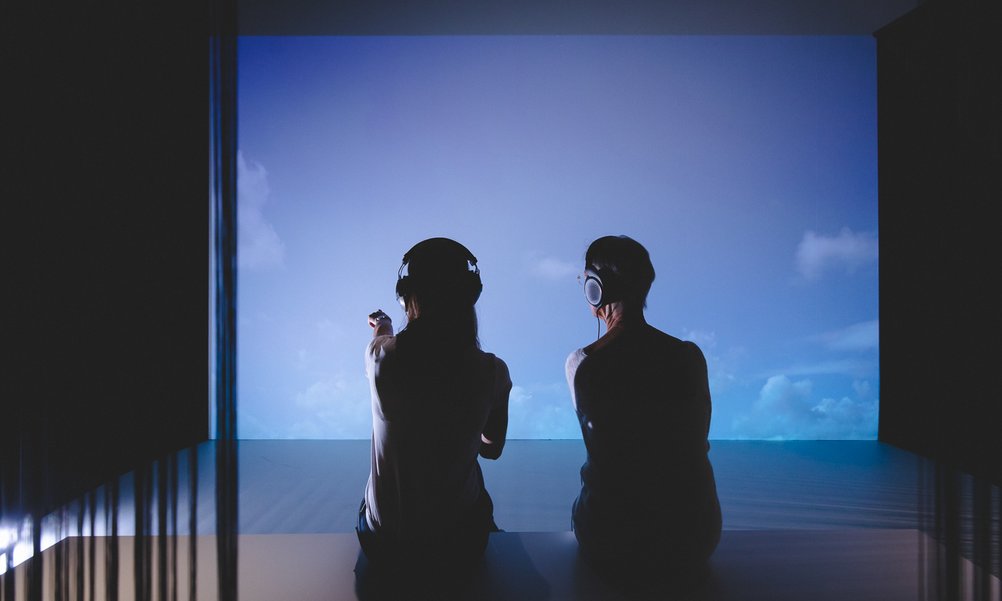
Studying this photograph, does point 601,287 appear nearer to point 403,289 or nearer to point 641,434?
point 641,434

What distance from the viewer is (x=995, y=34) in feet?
3.47

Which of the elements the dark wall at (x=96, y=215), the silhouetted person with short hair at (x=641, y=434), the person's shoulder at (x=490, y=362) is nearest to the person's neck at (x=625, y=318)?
the silhouetted person with short hair at (x=641, y=434)

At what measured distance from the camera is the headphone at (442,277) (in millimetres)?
1166

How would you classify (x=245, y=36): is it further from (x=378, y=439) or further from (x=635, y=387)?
(x=635, y=387)

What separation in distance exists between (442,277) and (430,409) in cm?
30

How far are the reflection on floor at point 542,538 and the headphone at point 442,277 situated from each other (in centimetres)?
56

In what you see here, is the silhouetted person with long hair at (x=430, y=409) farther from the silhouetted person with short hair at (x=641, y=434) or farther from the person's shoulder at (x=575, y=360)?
the silhouetted person with short hair at (x=641, y=434)

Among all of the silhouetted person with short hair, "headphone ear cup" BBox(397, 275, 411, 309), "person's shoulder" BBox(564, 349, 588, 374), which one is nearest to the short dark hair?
the silhouetted person with short hair

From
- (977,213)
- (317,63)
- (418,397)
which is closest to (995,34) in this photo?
(977,213)

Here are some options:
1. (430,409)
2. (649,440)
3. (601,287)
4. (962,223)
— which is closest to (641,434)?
(649,440)

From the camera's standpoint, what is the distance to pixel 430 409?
1.13m

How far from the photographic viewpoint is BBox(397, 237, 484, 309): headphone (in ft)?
3.83

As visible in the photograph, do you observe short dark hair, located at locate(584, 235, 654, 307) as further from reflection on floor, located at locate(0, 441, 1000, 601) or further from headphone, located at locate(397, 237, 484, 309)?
reflection on floor, located at locate(0, 441, 1000, 601)

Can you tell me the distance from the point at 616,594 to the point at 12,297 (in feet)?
4.86
